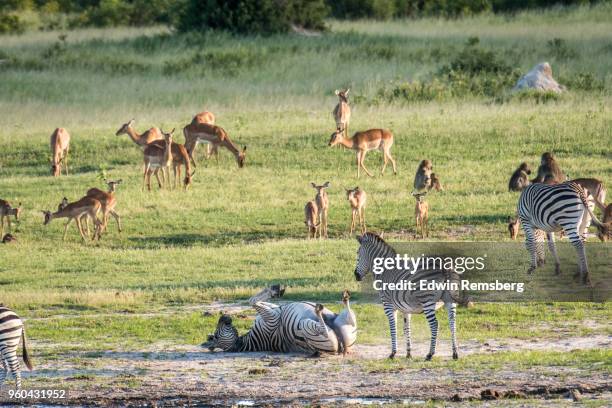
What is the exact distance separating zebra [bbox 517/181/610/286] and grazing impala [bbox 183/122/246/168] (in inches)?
402

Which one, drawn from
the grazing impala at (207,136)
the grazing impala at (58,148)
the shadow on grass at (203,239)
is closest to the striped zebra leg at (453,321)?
the shadow on grass at (203,239)

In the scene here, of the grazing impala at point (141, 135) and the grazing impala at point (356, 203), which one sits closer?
the grazing impala at point (356, 203)

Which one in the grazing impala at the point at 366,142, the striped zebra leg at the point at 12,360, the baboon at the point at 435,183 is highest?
the grazing impala at the point at 366,142

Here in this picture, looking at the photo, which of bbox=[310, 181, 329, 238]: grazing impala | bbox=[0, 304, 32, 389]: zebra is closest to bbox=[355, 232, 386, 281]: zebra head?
bbox=[0, 304, 32, 389]: zebra

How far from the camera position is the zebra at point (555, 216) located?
16.0 m

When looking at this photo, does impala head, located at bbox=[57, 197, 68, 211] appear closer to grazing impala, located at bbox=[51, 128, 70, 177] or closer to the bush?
grazing impala, located at bbox=[51, 128, 70, 177]

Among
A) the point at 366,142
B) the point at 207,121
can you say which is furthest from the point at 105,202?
the point at 207,121

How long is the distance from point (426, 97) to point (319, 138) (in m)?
5.49

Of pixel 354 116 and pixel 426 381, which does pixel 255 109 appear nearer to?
pixel 354 116

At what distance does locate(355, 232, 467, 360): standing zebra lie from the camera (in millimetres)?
11867

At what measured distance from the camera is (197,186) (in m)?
24.6

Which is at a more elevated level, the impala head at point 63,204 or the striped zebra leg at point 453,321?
the impala head at point 63,204

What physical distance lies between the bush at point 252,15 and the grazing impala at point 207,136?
1725 centimetres

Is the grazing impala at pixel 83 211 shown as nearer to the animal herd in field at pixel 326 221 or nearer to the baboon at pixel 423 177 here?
the animal herd in field at pixel 326 221
